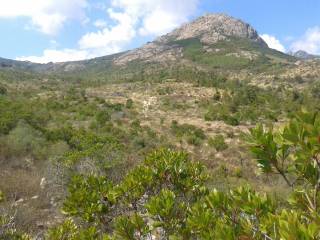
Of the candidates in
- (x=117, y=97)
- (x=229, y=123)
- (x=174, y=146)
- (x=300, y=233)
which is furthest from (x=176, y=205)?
(x=117, y=97)

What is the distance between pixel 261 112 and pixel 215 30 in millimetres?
136096

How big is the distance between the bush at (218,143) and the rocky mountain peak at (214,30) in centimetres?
12984

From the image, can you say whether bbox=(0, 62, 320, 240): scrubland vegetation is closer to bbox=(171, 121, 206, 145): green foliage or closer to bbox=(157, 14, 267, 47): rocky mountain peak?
bbox=(171, 121, 206, 145): green foliage

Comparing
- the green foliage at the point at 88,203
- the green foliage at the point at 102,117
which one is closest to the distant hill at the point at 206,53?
the green foliage at the point at 102,117

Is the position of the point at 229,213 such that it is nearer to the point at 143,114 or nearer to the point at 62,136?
the point at 62,136

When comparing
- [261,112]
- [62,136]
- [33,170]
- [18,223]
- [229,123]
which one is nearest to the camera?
[18,223]

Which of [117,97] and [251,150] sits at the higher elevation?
[251,150]

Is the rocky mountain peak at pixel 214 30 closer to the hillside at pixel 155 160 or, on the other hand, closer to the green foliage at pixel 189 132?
the hillside at pixel 155 160

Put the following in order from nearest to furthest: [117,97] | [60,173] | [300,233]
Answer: [300,233]
[60,173]
[117,97]

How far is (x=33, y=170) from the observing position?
51.4ft

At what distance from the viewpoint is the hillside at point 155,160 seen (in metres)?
3.06

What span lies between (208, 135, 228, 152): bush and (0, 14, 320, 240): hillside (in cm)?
7

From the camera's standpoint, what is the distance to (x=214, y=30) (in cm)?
16650

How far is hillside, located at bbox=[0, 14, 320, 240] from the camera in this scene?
10.0 feet
